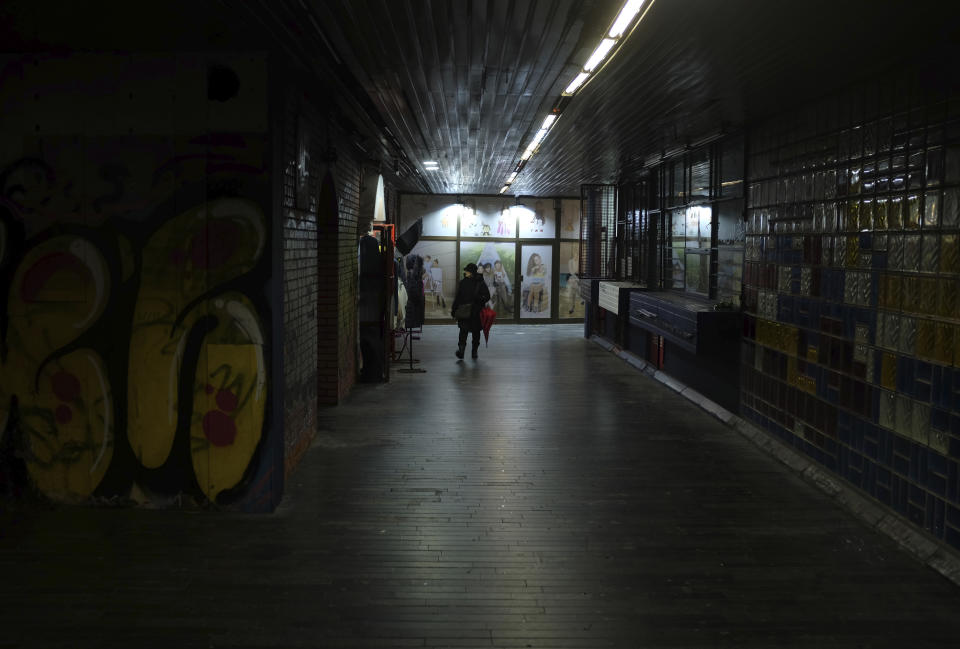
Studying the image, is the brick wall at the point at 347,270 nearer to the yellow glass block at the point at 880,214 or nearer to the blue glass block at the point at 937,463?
the yellow glass block at the point at 880,214

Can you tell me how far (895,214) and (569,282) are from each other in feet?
45.9

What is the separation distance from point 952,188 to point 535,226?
14470 millimetres

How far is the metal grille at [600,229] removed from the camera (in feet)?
49.0

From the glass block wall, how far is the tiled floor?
509 millimetres

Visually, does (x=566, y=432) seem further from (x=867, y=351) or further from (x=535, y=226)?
(x=535, y=226)

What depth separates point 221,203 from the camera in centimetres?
518

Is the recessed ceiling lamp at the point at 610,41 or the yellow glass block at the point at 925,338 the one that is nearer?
the recessed ceiling lamp at the point at 610,41

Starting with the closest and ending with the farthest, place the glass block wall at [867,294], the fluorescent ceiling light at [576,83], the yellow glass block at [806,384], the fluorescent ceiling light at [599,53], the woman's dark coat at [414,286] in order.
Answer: the glass block wall at [867,294], the fluorescent ceiling light at [599,53], the fluorescent ceiling light at [576,83], the yellow glass block at [806,384], the woman's dark coat at [414,286]

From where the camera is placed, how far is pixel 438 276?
1873 centimetres

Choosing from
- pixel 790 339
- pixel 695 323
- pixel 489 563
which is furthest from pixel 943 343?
pixel 695 323

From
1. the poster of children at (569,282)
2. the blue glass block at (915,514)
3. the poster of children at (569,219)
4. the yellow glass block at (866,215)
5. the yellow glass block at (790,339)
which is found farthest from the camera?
the poster of children at (569,282)

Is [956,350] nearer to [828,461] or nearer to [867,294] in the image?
[867,294]

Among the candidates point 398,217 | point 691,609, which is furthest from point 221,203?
point 398,217

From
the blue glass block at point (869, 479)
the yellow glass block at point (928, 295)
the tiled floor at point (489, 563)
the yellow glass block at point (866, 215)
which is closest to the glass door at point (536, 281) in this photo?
the tiled floor at point (489, 563)
